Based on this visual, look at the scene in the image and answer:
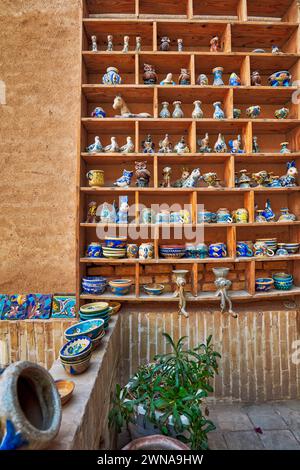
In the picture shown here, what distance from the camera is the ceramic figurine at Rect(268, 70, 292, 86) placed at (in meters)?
1.93

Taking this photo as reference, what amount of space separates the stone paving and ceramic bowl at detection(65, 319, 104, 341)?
918mm

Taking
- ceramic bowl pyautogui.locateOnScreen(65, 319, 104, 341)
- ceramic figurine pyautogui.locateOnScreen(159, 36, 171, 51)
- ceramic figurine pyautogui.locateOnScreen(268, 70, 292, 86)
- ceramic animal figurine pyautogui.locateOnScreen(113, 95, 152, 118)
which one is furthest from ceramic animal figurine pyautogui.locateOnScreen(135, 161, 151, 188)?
ceramic figurine pyautogui.locateOnScreen(268, 70, 292, 86)

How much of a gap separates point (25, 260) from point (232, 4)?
2.57m

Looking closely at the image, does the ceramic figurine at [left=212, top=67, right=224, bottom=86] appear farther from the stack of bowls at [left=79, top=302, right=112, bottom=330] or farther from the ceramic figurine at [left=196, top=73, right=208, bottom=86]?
the stack of bowls at [left=79, top=302, right=112, bottom=330]

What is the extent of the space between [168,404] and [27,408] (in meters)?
0.64

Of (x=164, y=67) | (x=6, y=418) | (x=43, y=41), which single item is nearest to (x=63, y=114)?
(x=43, y=41)

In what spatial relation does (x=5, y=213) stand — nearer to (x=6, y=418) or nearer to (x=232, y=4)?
(x=6, y=418)

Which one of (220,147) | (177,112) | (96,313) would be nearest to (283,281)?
(220,147)

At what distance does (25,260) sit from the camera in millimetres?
2047

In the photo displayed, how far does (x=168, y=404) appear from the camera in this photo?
1.12 meters

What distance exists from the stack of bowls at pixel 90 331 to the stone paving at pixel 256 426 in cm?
89

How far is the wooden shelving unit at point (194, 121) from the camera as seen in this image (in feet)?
5.97

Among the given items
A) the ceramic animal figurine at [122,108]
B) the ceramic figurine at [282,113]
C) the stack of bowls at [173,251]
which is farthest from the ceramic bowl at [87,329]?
the ceramic figurine at [282,113]

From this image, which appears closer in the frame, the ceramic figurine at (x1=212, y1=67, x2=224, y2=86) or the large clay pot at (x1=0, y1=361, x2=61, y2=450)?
the large clay pot at (x1=0, y1=361, x2=61, y2=450)
